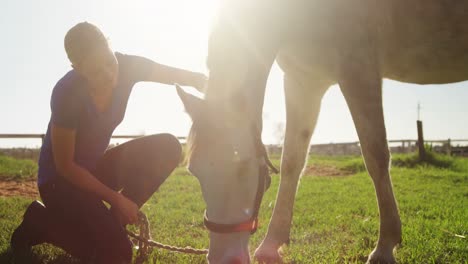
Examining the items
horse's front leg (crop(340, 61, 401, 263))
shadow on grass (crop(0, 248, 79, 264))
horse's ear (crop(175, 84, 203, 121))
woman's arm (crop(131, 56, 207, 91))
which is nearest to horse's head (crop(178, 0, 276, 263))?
horse's ear (crop(175, 84, 203, 121))

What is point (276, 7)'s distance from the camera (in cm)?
255

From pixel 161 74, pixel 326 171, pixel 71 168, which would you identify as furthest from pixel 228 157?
pixel 326 171

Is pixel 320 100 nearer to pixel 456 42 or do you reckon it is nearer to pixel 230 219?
pixel 456 42

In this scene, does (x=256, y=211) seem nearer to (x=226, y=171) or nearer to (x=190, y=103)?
(x=226, y=171)

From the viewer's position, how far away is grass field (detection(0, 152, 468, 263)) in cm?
266

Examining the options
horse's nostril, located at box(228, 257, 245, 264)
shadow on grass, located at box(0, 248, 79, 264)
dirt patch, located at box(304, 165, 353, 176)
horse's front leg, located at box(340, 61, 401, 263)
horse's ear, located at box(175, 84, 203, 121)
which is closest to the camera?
horse's nostril, located at box(228, 257, 245, 264)

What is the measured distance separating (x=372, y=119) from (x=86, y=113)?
1.87m

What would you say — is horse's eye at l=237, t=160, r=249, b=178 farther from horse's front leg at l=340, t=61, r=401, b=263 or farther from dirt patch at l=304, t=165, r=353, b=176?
dirt patch at l=304, t=165, r=353, b=176

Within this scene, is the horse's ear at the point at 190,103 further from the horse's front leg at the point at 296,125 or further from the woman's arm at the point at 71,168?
the horse's front leg at the point at 296,125

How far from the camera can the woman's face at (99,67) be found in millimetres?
2084

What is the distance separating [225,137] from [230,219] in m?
0.35

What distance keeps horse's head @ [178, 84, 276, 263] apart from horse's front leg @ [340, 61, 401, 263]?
1167 millimetres

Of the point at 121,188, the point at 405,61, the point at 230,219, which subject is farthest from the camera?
the point at 405,61

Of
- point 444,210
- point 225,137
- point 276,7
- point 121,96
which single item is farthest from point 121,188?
point 444,210
